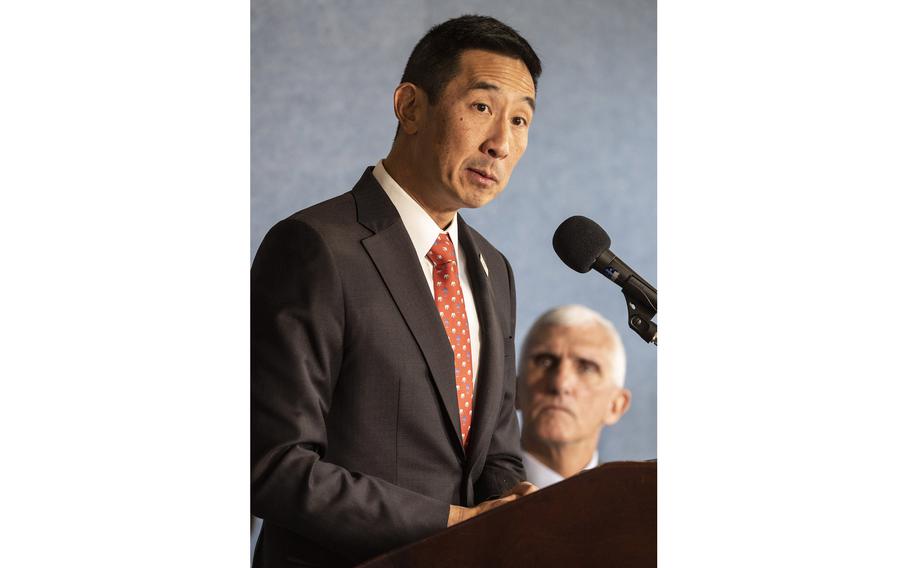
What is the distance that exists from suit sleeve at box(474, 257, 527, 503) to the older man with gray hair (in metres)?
0.02

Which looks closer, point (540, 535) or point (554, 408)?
point (540, 535)

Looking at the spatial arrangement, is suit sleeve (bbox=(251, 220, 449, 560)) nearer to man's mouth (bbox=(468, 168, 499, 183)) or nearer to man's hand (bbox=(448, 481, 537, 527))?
man's hand (bbox=(448, 481, 537, 527))

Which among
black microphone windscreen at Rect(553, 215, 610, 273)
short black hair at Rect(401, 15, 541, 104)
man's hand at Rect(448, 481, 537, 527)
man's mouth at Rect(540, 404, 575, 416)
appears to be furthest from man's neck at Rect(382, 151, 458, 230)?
man's hand at Rect(448, 481, 537, 527)

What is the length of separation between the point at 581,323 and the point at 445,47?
2.05ft

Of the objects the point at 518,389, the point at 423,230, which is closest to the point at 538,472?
the point at 518,389

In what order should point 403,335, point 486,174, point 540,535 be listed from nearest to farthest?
1. point 540,535
2. point 403,335
3. point 486,174

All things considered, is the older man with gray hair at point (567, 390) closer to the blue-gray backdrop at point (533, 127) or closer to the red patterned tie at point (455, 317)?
the blue-gray backdrop at point (533, 127)

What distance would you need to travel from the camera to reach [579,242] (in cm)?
271

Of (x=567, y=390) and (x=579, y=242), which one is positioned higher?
(x=579, y=242)

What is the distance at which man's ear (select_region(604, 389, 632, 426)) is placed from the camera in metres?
2.73

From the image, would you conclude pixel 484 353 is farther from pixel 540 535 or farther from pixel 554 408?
pixel 540 535
